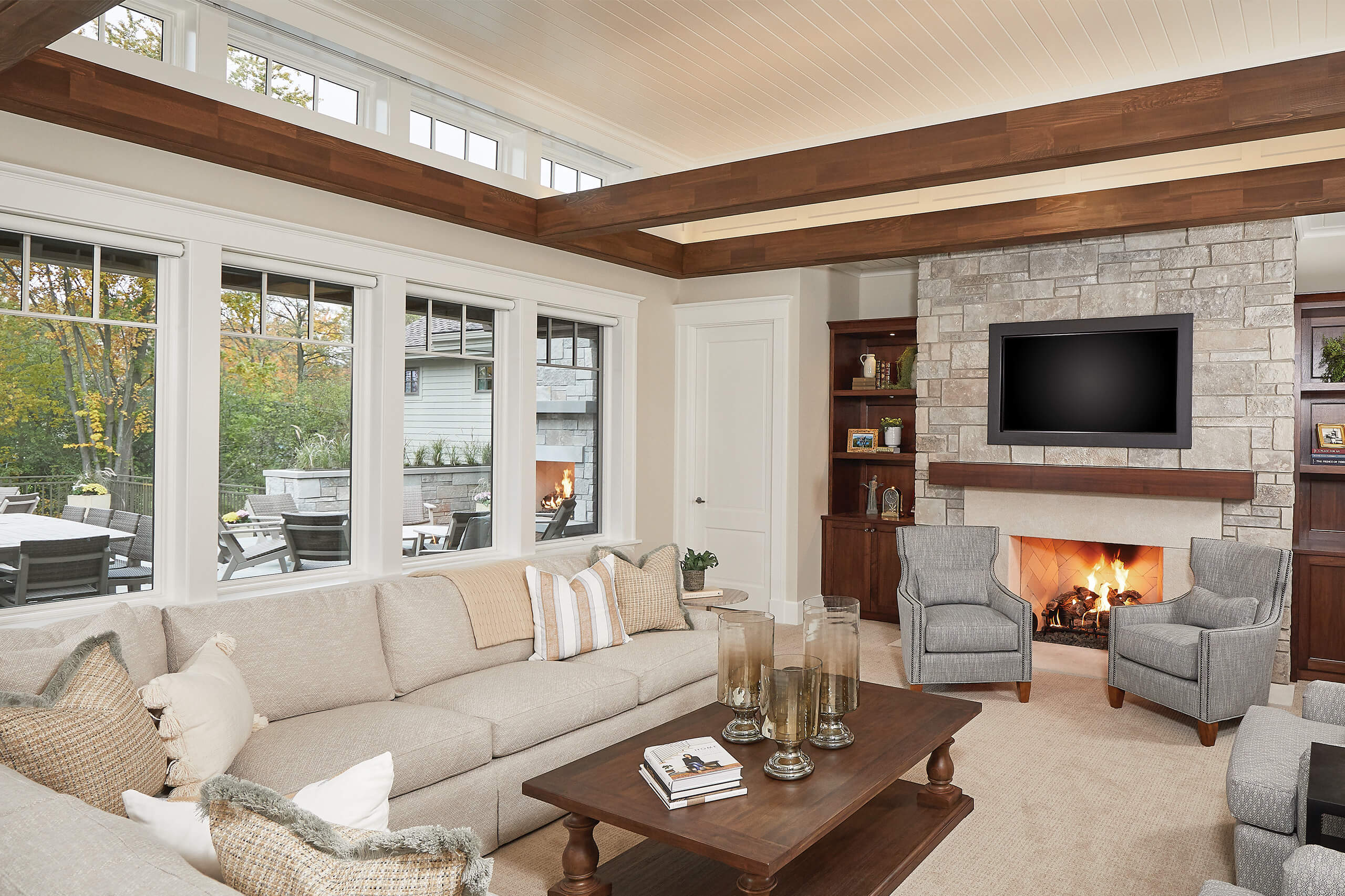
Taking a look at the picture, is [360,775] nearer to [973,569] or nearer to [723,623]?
[723,623]

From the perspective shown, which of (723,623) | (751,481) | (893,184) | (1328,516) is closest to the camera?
(723,623)

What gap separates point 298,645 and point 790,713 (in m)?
1.77

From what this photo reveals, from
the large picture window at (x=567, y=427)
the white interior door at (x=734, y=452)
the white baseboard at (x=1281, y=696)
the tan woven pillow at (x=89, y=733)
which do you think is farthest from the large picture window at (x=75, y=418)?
the white baseboard at (x=1281, y=696)

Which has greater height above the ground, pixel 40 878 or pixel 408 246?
pixel 408 246

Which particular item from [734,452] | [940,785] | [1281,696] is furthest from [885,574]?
[940,785]

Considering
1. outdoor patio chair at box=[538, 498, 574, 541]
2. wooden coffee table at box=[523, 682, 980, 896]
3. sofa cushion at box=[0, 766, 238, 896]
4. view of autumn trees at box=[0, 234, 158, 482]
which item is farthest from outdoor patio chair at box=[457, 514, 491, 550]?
sofa cushion at box=[0, 766, 238, 896]

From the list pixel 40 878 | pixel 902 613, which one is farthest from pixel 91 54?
pixel 902 613

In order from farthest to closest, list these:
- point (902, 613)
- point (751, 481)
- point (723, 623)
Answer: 1. point (751, 481)
2. point (902, 613)
3. point (723, 623)

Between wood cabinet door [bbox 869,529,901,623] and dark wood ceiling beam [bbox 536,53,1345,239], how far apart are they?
3099 mm

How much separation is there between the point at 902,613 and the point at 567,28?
335 cm

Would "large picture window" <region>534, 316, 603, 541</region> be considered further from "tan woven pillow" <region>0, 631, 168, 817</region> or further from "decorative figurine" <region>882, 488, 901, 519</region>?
"tan woven pillow" <region>0, 631, 168, 817</region>

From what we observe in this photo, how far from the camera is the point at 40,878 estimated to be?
1.14 m

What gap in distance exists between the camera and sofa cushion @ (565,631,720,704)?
370 centimetres

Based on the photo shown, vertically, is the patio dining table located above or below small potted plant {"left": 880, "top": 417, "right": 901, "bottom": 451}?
below
